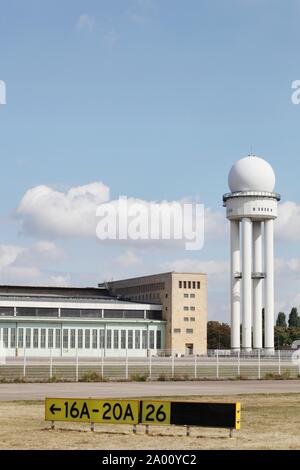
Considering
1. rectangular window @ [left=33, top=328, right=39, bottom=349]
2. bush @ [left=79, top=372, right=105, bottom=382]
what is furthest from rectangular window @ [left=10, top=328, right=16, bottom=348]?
bush @ [left=79, top=372, right=105, bottom=382]

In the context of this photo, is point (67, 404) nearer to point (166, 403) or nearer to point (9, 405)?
point (166, 403)

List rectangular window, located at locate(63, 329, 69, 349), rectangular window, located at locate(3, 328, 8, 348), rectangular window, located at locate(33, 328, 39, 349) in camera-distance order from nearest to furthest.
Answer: rectangular window, located at locate(3, 328, 8, 348)
rectangular window, located at locate(33, 328, 39, 349)
rectangular window, located at locate(63, 329, 69, 349)

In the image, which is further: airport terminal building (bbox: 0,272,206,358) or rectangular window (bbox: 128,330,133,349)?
rectangular window (bbox: 128,330,133,349)

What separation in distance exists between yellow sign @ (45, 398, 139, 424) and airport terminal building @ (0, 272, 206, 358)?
90.7 meters

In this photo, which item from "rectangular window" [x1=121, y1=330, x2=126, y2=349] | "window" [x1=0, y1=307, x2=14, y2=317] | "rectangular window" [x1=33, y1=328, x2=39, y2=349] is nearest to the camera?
"rectangular window" [x1=33, y1=328, x2=39, y2=349]

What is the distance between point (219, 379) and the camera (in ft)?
196

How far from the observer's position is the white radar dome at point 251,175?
404 ft

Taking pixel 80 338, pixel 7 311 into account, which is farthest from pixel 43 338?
pixel 7 311

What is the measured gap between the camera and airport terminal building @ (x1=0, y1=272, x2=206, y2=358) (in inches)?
4665

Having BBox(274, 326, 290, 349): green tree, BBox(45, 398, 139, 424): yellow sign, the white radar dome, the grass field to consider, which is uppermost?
the white radar dome

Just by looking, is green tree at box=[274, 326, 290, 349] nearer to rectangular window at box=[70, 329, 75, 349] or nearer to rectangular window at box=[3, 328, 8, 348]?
rectangular window at box=[70, 329, 75, 349]

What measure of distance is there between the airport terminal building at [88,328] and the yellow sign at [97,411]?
9075 cm

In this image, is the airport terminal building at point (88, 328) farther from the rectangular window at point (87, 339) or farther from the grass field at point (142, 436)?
the grass field at point (142, 436)

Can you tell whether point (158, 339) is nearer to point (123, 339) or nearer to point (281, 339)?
point (123, 339)
